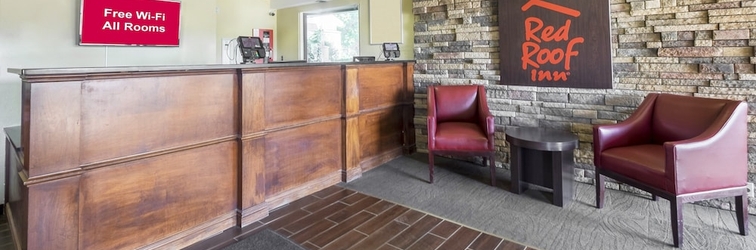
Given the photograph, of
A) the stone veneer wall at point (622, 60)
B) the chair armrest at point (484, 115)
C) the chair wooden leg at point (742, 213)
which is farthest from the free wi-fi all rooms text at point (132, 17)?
the chair wooden leg at point (742, 213)

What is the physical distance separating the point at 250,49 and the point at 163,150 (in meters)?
0.95

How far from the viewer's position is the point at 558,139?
2.92m

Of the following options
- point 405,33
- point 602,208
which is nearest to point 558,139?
point 602,208

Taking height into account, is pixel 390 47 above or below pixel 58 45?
above

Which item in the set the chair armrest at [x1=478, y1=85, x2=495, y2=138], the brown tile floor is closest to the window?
the chair armrest at [x1=478, y1=85, x2=495, y2=138]

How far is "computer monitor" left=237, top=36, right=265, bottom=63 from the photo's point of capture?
2.66 meters

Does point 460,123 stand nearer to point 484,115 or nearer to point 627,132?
point 484,115

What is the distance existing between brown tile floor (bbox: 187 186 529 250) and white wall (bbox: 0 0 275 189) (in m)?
2.19

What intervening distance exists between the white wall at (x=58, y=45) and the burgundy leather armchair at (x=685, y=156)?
4220 millimetres

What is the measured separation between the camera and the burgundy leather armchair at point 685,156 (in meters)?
2.14

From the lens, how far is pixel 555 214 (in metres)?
2.69

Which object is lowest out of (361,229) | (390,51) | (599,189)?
(361,229)

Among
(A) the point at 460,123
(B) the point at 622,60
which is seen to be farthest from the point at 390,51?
(B) the point at 622,60

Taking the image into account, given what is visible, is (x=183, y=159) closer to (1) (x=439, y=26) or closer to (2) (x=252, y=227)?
(2) (x=252, y=227)
